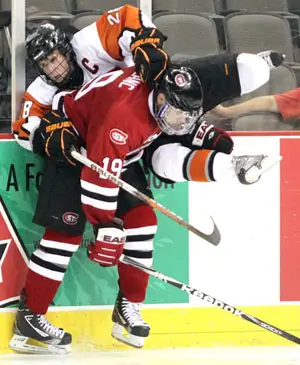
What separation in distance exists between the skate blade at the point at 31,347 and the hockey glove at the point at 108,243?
15.3 inches

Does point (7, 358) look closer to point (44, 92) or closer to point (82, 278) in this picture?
point (82, 278)

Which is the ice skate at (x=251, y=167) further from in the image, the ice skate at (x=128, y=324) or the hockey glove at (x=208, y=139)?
the ice skate at (x=128, y=324)

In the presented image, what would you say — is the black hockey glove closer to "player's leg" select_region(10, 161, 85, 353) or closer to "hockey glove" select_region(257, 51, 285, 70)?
"player's leg" select_region(10, 161, 85, 353)

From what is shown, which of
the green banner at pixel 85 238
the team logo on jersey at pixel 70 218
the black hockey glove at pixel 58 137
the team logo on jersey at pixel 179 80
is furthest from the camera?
the green banner at pixel 85 238

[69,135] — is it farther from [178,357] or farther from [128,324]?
[178,357]

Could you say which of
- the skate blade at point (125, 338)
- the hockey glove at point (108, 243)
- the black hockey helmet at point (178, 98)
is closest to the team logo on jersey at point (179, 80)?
the black hockey helmet at point (178, 98)

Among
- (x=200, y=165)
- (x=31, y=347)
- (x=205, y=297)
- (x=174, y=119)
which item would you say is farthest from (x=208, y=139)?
(x=31, y=347)

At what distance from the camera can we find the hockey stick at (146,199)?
251cm

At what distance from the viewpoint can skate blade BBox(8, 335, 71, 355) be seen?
2805mm

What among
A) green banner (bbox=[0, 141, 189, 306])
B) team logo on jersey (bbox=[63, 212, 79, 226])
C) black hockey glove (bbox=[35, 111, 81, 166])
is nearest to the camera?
black hockey glove (bbox=[35, 111, 81, 166])

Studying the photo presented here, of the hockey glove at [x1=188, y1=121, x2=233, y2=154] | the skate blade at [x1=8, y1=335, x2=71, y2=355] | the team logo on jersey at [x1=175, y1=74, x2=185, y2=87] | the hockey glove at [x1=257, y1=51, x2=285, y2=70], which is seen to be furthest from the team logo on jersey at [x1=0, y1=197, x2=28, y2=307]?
the hockey glove at [x1=257, y1=51, x2=285, y2=70]

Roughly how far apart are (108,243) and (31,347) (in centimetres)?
50

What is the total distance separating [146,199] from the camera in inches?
103

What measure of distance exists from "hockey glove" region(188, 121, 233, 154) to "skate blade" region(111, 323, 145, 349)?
616 millimetres
